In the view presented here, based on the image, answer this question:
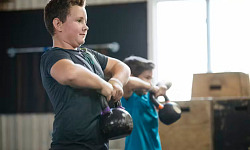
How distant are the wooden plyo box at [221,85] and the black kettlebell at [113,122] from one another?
7.13 ft

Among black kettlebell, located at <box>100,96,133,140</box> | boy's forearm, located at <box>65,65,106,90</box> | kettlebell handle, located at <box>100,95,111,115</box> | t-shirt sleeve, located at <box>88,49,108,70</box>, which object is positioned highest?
t-shirt sleeve, located at <box>88,49,108,70</box>

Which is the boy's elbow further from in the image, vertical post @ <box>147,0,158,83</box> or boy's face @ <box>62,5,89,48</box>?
vertical post @ <box>147,0,158,83</box>

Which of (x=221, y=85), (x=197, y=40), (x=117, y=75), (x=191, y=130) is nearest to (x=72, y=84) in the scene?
(x=117, y=75)

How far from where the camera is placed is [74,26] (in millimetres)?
1280

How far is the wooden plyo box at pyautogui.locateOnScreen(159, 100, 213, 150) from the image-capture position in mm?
2945

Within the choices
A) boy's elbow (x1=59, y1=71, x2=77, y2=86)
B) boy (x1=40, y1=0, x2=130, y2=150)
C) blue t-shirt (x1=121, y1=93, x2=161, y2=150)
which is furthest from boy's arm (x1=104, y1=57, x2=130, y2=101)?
blue t-shirt (x1=121, y1=93, x2=161, y2=150)

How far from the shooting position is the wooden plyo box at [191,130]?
2945 mm

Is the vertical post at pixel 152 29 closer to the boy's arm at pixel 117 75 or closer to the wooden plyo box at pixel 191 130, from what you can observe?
the wooden plyo box at pixel 191 130

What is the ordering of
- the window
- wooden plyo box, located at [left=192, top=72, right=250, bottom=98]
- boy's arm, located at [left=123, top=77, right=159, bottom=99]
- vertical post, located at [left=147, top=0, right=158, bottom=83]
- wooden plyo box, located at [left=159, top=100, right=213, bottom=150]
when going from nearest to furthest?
boy's arm, located at [left=123, top=77, right=159, bottom=99]
wooden plyo box, located at [left=159, top=100, right=213, bottom=150]
wooden plyo box, located at [left=192, top=72, right=250, bottom=98]
the window
vertical post, located at [left=147, top=0, right=158, bottom=83]

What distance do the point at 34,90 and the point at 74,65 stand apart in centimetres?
421

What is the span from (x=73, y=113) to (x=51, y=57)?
0.70 ft

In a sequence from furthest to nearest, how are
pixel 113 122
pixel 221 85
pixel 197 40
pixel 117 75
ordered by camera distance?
pixel 197 40 < pixel 221 85 < pixel 117 75 < pixel 113 122

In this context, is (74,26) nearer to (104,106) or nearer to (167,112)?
(104,106)

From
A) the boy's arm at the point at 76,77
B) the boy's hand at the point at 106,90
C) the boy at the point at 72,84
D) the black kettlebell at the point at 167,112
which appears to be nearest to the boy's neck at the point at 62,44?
the boy at the point at 72,84
